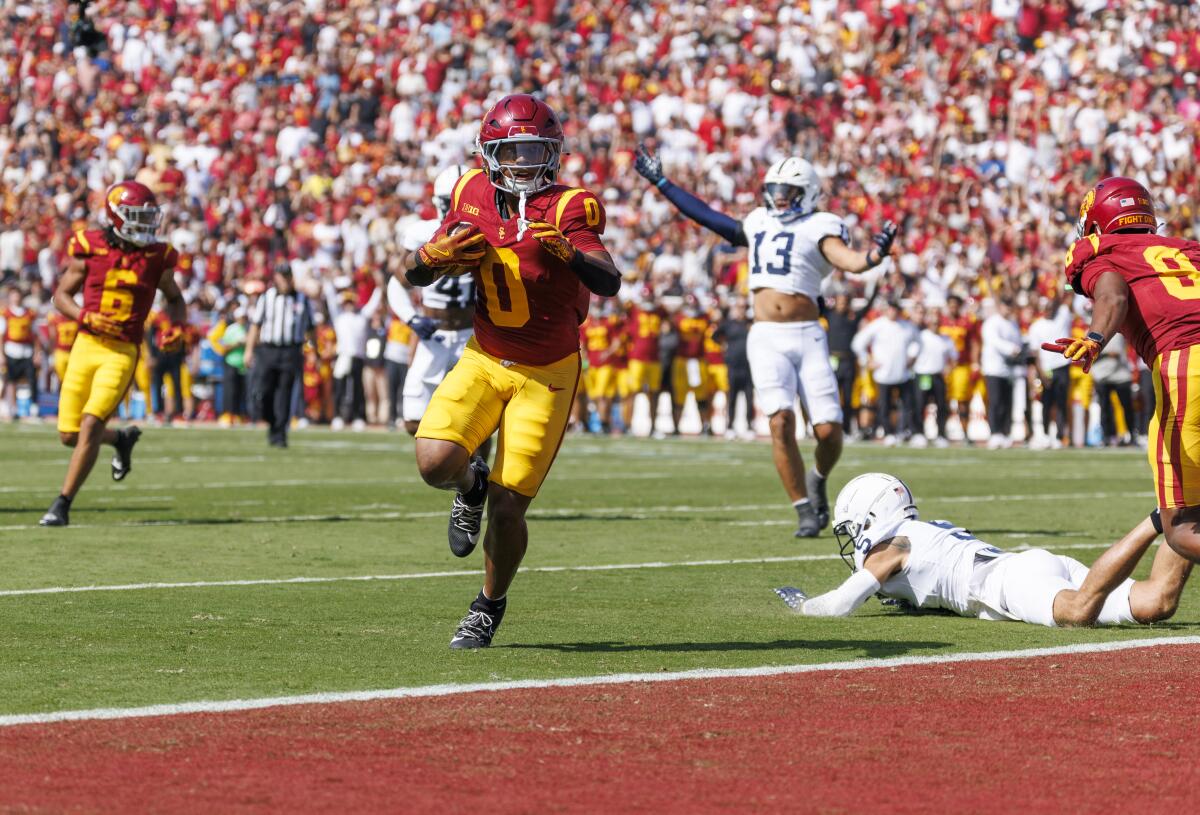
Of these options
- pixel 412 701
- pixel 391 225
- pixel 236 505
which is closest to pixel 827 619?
pixel 412 701

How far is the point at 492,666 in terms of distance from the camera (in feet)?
21.1

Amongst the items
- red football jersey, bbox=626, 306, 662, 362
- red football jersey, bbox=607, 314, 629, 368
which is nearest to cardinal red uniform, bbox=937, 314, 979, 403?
red football jersey, bbox=626, 306, 662, 362

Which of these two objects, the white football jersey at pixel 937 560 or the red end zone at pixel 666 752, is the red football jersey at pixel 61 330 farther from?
the red end zone at pixel 666 752

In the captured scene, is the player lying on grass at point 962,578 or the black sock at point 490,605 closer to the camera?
the black sock at point 490,605

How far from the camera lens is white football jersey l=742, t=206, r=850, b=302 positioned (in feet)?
38.4

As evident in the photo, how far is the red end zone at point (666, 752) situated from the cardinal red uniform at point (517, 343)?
1179mm

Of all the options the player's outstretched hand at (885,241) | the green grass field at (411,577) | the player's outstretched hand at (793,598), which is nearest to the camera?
the green grass field at (411,577)

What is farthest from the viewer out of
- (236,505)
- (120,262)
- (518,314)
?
(236,505)

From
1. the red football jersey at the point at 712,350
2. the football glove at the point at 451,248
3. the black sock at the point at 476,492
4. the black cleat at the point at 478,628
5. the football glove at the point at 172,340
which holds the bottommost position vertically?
the black cleat at the point at 478,628

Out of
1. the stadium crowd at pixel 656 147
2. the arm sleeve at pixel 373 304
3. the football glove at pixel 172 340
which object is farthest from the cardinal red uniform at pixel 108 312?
the arm sleeve at pixel 373 304

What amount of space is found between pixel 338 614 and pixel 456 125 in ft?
87.3

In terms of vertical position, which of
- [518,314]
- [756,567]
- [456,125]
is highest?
[456,125]

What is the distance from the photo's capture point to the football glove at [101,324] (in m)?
11.9

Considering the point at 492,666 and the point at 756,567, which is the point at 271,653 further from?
the point at 756,567
